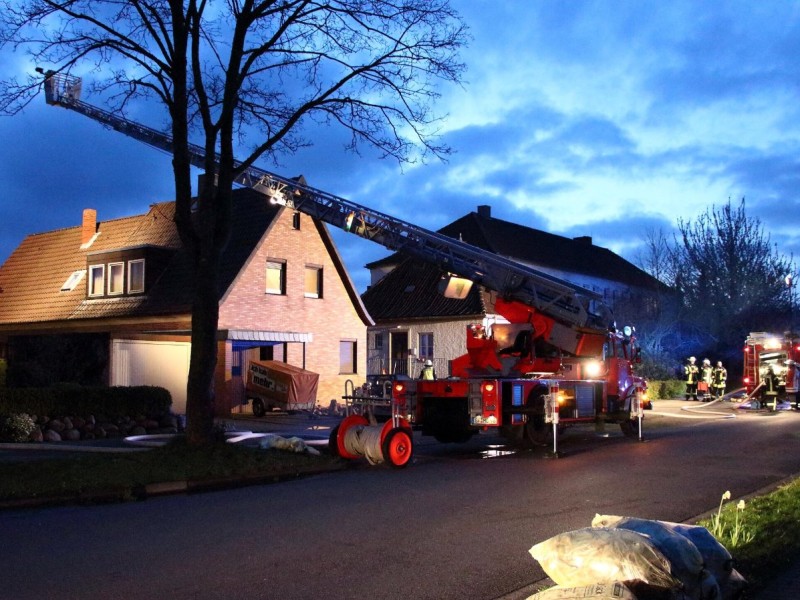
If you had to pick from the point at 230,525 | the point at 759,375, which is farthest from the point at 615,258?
the point at 230,525

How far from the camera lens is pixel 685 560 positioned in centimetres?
454

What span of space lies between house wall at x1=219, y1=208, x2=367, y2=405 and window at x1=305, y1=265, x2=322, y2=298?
0.57ft

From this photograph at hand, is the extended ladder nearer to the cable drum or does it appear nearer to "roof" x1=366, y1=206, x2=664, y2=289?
the cable drum

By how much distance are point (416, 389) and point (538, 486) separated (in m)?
4.74

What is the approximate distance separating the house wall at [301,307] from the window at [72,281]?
→ 6386 millimetres

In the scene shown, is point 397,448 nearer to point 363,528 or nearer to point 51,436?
point 363,528

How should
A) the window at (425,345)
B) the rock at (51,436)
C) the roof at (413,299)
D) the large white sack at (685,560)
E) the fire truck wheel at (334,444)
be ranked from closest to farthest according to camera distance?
the large white sack at (685,560) < the fire truck wheel at (334,444) < the rock at (51,436) < the roof at (413,299) < the window at (425,345)

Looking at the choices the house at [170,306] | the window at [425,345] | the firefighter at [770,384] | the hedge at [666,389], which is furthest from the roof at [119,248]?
the firefighter at [770,384]

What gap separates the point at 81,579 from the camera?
640cm

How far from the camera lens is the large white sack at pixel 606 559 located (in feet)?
13.8

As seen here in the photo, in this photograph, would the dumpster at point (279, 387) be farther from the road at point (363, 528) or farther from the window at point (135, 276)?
the road at point (363, 528)

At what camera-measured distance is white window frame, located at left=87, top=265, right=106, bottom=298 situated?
91.3ft

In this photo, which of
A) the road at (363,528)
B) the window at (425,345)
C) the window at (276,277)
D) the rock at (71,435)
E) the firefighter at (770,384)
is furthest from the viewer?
the window at (425,345)

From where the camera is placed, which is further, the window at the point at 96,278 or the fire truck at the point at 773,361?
the window at the point at 96,278
